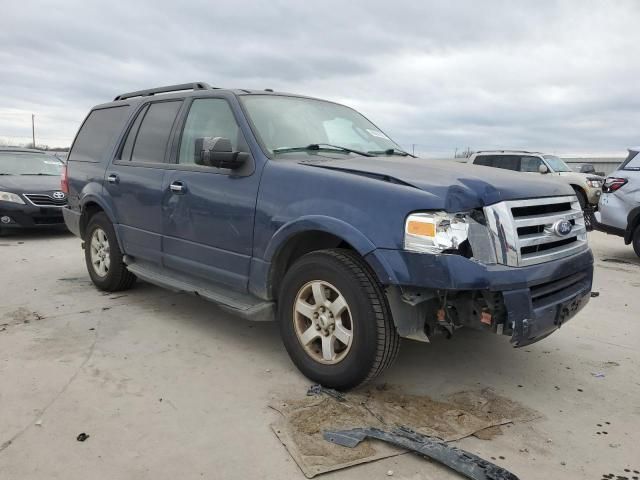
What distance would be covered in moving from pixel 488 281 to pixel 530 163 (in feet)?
44.3

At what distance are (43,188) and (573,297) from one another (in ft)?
29.1

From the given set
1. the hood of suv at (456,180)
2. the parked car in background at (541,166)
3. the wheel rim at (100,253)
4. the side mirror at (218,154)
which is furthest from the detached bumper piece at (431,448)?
the parked car in background at (541,166)

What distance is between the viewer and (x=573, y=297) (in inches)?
126

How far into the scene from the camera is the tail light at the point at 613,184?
310 inches

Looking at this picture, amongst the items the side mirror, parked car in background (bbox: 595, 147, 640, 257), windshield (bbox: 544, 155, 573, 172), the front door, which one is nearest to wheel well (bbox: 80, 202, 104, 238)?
the front door

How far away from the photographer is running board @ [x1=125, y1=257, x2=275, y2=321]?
3535mm

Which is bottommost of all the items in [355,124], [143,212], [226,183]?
[143,212]

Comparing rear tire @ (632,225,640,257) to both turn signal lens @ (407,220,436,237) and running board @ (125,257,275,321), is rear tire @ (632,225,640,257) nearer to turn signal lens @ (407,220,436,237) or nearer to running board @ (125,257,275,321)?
turn signal lens @ (407,220,436,237)

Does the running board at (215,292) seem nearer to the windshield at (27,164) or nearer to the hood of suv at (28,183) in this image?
the hood of suv at (28,183)

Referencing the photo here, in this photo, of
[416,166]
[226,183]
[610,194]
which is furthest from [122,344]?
[610,194]

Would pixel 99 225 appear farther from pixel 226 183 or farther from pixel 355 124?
pixel 355 124

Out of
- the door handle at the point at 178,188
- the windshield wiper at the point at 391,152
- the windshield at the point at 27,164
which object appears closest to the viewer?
the door handle at the point at 178,188

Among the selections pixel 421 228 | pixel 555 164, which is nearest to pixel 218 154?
pixel 421 228

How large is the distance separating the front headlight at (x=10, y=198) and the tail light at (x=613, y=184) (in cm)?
956
